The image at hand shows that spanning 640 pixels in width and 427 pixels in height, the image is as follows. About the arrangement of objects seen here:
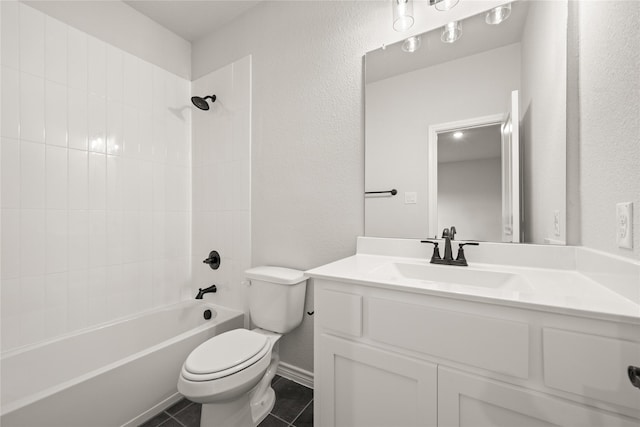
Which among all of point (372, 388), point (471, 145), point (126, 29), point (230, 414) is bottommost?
point (230, 414)

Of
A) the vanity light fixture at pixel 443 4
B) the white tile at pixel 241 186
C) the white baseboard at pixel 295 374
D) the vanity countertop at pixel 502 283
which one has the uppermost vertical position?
the vanity light fixture at pixel 443 4

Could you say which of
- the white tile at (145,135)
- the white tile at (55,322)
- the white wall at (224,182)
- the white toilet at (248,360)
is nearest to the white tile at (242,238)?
the white wall at (224,182)

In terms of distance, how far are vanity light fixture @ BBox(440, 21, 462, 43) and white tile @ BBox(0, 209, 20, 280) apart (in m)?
2.38

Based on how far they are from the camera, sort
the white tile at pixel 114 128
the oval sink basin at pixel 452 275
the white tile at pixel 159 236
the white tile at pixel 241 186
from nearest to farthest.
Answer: the oval sink basin at pixel 452 275, the white tile at pixel 114 128, the white tile at pixel 241 186, the white tile at pixel 159 236

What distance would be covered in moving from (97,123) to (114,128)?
0.10 metres

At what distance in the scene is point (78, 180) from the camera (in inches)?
65.5

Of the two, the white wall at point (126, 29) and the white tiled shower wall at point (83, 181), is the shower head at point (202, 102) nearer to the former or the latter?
the white tiled shower wall at point (83, 181)

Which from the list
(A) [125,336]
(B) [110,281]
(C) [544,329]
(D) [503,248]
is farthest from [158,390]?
(D) [503,248]

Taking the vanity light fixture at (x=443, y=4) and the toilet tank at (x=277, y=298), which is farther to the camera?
the toilet tank at (x=277, y=298)

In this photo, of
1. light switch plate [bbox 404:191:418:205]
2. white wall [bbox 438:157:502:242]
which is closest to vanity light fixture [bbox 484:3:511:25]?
white wall [bbox 438:157:502:242]

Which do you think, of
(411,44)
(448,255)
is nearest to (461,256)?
(448,255)

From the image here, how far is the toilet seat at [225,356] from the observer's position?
43.9 inches

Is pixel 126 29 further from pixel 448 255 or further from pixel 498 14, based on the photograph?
pixel 448 255

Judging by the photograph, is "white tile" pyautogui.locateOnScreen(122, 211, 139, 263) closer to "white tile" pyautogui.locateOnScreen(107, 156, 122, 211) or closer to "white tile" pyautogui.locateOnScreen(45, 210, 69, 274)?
"white tile" pyautogui.locateOnScreen(107, 156, 122, 211)
